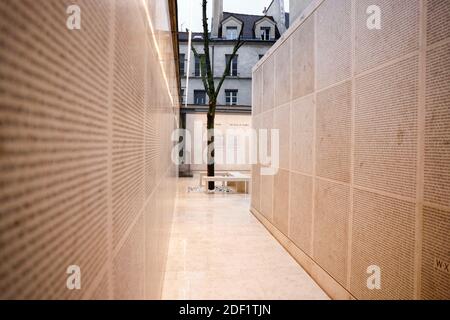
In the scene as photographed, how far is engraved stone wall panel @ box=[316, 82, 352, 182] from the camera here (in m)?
3.12

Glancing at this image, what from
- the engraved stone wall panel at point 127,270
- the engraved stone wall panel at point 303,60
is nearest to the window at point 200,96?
the engraved stone wall panel at point 303,60

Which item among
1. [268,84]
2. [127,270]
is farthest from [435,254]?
[268,84]

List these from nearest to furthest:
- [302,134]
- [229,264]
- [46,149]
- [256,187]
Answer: [46,149]
[229,264]
[302,134]
[256,187]

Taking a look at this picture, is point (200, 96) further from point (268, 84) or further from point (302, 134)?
point (302, 134)

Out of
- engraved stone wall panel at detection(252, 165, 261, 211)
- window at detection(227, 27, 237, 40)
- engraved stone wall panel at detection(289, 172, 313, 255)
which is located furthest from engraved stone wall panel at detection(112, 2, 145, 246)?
window at detection(227, 27, 237, 40)

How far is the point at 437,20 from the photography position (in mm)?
1963

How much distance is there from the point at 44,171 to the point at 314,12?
4.27 m

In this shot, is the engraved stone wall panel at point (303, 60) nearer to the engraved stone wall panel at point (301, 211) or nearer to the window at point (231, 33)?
the engraved stone wall panel at point (301, 211)

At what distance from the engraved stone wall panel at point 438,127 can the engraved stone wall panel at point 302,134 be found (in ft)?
6.58

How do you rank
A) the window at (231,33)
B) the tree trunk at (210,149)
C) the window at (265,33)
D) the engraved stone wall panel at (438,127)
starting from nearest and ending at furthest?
the engraved stone wall panel at (438,127)
the tree trunk at (210,149)
the window at (231,33)
the window at (265,33)

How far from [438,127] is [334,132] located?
1446 mm

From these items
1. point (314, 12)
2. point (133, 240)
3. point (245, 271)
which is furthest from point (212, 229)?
point (133, 240)

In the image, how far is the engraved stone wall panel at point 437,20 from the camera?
6.19ft
